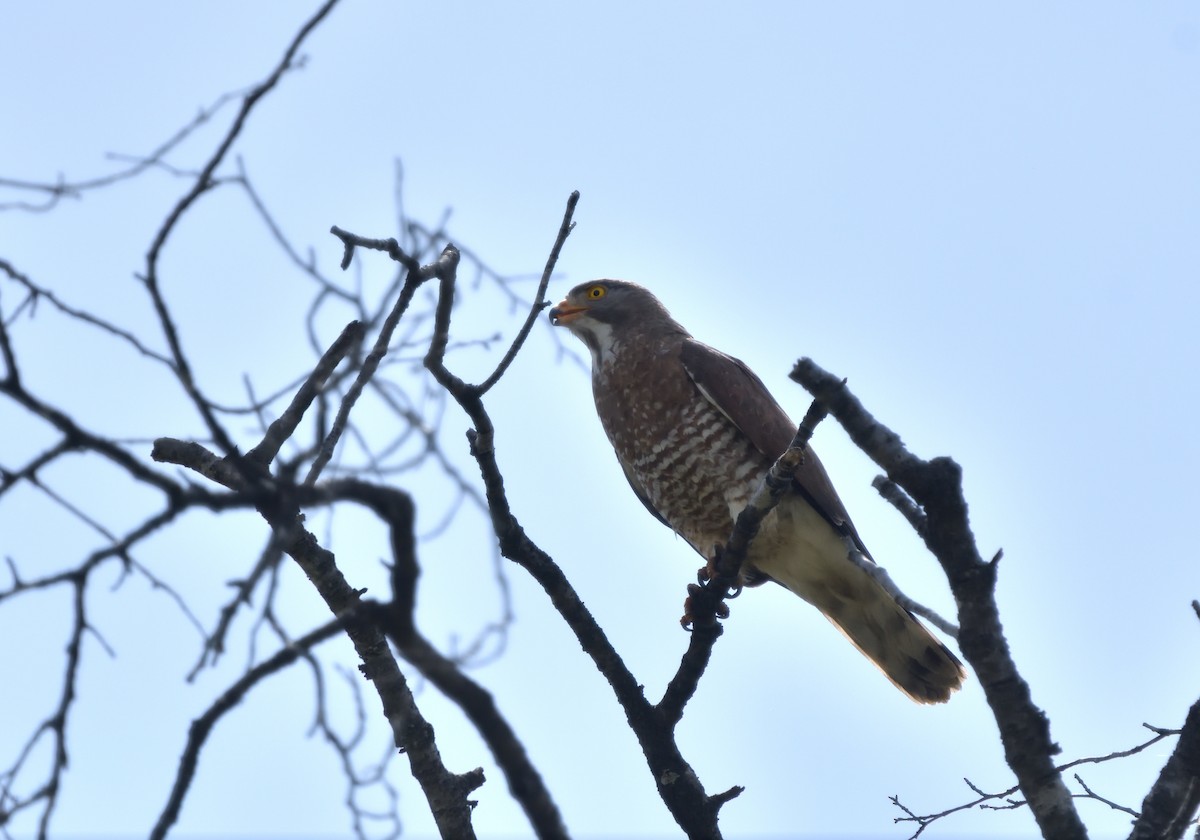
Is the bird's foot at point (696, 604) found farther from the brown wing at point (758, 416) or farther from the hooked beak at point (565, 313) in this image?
the hooked beak at point (565, 313)

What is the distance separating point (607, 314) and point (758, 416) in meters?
1.39

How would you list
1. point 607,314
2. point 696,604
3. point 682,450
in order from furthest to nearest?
point 607,314 < point 682,450 < point 696,604

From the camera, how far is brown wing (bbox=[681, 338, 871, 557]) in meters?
6.27

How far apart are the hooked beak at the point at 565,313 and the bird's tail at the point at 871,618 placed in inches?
75.0

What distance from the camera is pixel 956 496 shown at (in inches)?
124

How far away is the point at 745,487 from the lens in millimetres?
6375

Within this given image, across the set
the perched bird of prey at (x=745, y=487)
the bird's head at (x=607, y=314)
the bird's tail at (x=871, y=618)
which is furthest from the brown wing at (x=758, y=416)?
the bird's head at (x=607, y=314)

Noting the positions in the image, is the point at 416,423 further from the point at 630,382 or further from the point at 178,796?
the point at 630,382

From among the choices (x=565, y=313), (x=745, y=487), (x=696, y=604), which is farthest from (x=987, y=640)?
(x=565, y=313)

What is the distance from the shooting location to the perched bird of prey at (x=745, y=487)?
6.29 metres

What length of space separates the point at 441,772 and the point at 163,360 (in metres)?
2.34

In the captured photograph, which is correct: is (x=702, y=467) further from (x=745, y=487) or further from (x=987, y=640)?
(x=987, y=640)

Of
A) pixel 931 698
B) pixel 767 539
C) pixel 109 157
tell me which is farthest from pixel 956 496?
pixel 931 698

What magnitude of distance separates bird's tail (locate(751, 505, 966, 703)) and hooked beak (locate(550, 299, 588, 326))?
1905mm
